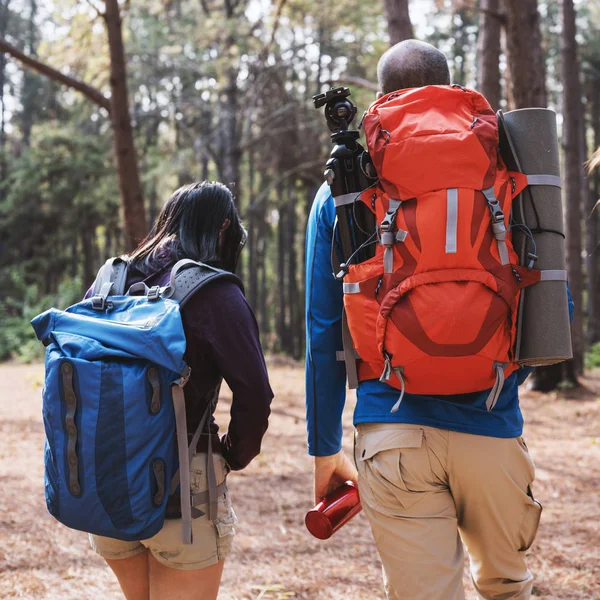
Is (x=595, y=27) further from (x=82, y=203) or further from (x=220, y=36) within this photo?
(x=82, y=203)

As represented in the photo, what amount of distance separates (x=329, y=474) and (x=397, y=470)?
378 mm

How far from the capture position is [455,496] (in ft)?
6.57

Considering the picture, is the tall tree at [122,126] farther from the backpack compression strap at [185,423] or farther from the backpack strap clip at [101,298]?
the backpack compression strap at [185,423]

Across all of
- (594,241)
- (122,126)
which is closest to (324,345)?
(122,126)

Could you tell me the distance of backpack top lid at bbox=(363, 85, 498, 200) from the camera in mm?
1867

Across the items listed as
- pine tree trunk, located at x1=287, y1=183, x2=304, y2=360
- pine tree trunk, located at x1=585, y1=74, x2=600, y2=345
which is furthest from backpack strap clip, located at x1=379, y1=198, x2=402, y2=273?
pine tree trunk, located at x1=585, y1=74, x2=600, y2=345

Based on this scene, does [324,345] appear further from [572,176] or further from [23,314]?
[23,314]

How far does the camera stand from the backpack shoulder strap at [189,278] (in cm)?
203

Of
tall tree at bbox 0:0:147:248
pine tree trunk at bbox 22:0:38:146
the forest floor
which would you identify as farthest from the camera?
pine tree trunk at bbox 22:0:38:146

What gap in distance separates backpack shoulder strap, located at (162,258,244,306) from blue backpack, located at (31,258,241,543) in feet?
0.14

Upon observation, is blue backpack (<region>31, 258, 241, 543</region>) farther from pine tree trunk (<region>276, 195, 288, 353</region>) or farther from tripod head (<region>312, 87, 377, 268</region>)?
pine tree trunk (<region>276, 195, 288, 353</region>)

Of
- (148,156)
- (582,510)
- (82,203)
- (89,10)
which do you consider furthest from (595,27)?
(582,510)

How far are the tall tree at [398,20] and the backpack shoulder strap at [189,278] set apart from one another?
248 inches

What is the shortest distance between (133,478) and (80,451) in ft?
0.52
